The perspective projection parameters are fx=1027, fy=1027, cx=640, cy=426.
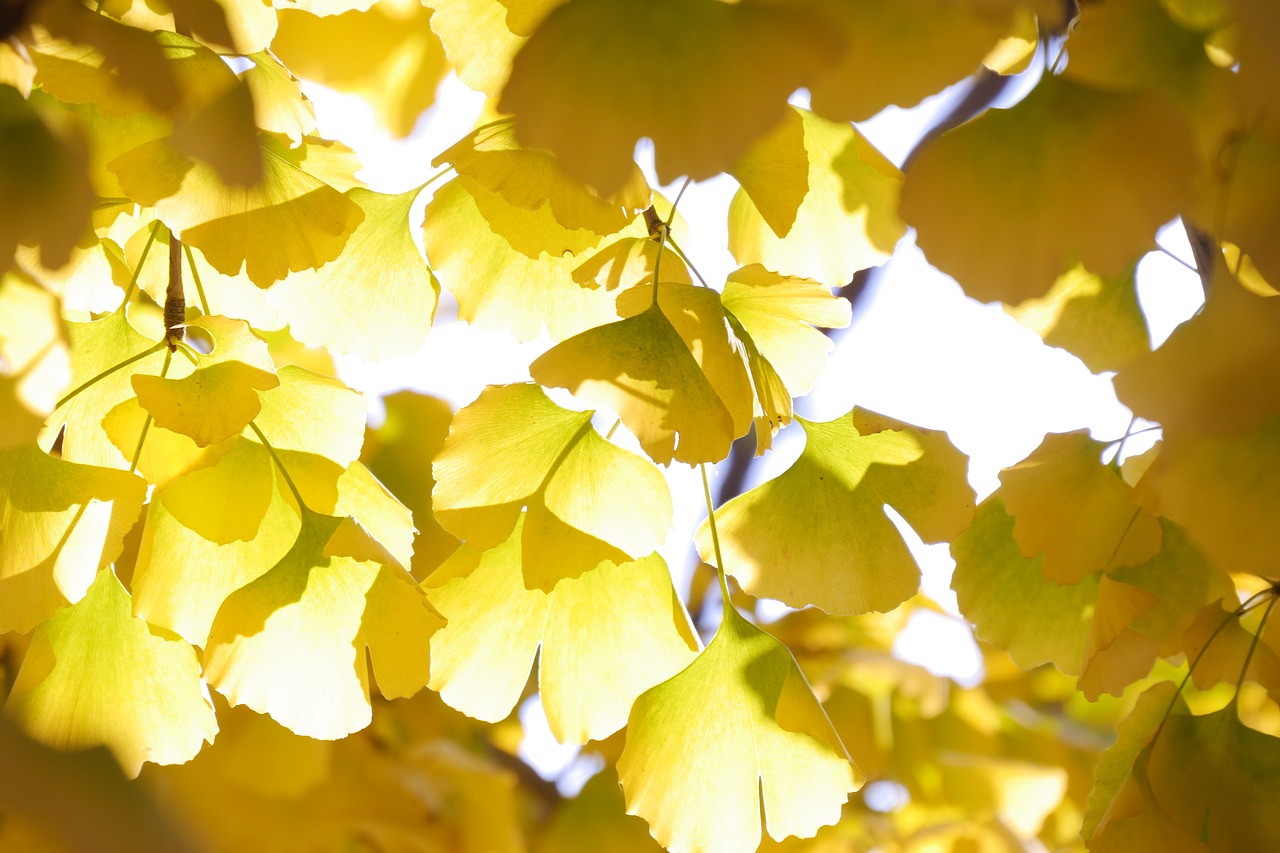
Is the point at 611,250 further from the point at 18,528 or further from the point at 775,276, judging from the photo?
the point at 18,528

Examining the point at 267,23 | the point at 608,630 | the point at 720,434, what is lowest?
the point at 608,630

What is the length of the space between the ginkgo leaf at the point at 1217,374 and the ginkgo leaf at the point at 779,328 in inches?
5.6

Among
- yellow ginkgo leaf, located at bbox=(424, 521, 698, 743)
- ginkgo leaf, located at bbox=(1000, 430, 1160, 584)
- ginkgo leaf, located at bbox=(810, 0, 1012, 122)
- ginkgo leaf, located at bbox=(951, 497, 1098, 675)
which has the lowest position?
ginkgo leaf, located at bbox=(951, 497, 1098, 675)

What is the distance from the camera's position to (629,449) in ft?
1.57

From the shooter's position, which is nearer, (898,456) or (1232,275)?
(1232,275)

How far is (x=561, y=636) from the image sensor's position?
1.55 feet

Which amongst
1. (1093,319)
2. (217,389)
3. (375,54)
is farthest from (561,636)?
(375,54)

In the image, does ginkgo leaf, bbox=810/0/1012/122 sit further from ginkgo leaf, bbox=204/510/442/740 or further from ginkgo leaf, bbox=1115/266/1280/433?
ginkgo leaf, bbox=204/510/442/740

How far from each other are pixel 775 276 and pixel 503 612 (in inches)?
7.6

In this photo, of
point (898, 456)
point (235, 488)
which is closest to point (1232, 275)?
point (898, 456)

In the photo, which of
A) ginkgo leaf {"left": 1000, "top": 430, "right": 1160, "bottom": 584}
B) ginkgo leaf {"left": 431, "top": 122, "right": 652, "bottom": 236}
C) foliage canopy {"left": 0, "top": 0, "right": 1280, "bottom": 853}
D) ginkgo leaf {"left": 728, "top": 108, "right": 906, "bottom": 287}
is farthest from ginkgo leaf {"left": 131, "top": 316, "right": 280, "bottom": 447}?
ginkgo leaf {"left": 1000, "top": 430, "right": 1160, "bottom": 584}

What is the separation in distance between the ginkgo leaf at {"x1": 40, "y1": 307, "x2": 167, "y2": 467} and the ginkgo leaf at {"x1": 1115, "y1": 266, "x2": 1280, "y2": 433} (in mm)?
407

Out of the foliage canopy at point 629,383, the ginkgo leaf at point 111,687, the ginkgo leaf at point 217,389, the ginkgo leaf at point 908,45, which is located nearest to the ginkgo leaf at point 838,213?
the foliage canopy at point 629,383

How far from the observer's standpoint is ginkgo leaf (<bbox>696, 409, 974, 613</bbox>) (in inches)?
17.6
